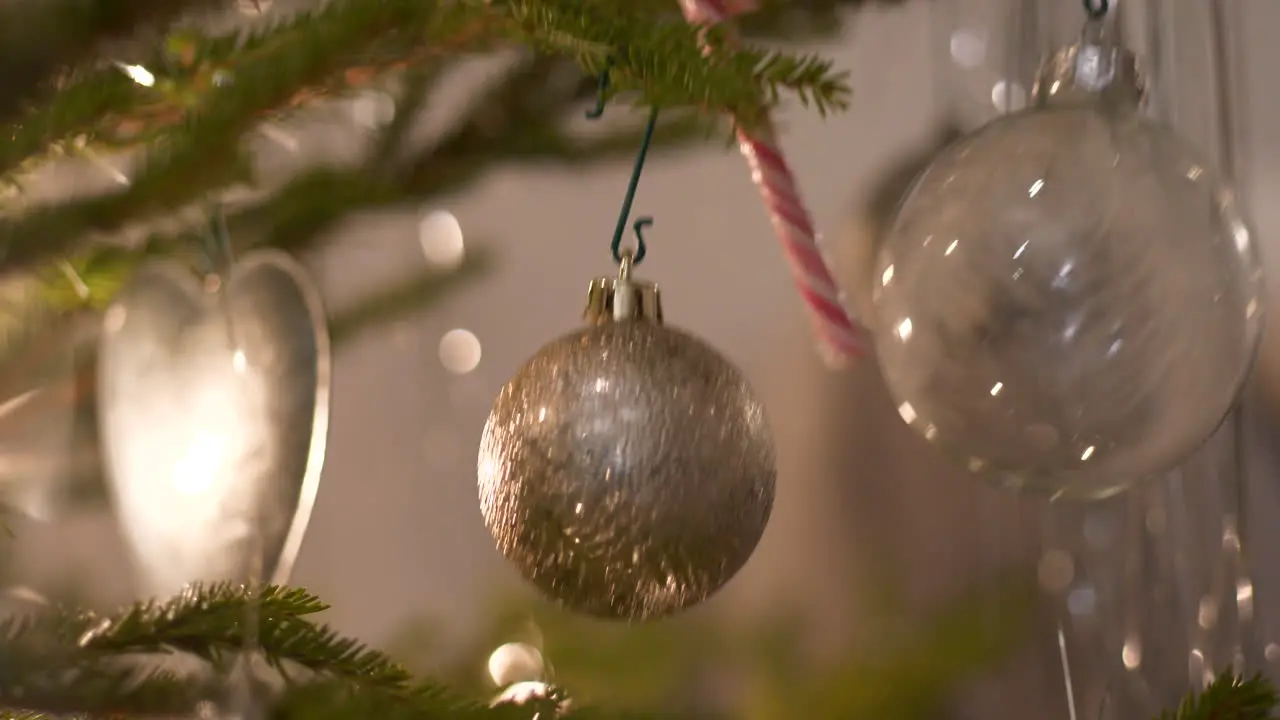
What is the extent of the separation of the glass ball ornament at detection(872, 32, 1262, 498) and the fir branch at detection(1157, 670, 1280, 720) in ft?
0.28

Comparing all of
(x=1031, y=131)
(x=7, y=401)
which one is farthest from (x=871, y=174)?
(x=7, y=401)

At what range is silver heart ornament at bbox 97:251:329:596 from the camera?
438 mm

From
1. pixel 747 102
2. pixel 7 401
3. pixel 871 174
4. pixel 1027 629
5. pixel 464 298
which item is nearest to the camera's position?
pixel 747 102

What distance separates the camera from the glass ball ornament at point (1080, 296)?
33 centimetres

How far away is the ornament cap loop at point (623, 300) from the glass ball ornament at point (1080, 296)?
9 centimetres

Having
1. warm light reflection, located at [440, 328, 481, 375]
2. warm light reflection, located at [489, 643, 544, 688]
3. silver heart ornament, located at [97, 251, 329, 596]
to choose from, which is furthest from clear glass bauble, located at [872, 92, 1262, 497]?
warm light reflection, located at [440, 328, 481, 375]

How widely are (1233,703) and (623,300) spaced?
0.23 meters

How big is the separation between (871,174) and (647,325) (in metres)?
0.57

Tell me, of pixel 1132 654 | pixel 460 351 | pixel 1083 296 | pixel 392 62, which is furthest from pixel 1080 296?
pixel 460 351

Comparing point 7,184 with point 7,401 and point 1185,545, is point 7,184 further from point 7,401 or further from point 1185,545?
point 1185,545

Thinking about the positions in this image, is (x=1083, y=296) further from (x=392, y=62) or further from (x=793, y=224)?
(x=392, y=62)

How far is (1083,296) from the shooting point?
330 millimetres

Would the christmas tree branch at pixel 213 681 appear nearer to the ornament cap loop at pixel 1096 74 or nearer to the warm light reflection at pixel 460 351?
the ornament cap loop at pixel 1096 74

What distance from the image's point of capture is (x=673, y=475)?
0.32m
